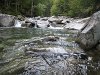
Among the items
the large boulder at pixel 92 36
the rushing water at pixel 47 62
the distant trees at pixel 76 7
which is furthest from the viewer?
the distant trees at pixel 76 7

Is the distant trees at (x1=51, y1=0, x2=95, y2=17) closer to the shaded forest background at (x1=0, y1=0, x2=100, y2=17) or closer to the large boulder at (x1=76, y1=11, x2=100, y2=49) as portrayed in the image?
the shaded forest background at (x1=0, y1=0, x2=100, y2=17)

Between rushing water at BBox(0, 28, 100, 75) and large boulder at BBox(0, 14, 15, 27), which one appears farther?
large boulder at BBox(0, 14, 15, 27)

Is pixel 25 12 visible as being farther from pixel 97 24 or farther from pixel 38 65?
pixel 38 65

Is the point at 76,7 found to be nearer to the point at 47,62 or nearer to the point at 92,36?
the point at 92,36

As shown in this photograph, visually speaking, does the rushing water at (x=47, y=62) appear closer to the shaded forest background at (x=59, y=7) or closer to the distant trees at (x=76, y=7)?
the shaded forest background at (x=59, y=7)

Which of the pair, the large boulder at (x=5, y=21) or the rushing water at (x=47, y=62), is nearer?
the rushing water at (x=47, y=62)

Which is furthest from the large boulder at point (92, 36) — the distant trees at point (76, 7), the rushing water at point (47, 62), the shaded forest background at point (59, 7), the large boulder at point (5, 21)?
the distant trees at point (76, 7)

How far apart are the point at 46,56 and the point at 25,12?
4490 centimetres

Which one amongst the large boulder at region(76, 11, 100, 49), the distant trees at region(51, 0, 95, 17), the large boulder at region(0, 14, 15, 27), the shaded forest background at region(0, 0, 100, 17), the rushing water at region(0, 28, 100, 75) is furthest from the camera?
the distant trees at region(51, 0, 95, 17)

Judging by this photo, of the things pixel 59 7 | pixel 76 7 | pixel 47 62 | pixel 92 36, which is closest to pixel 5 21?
pixel 92 36

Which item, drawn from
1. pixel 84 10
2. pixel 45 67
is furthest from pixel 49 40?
pixel 84 10

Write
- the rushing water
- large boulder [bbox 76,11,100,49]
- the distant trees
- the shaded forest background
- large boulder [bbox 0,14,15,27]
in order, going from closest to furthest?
the rushing water
large boulder [bbox 76,11,100,49]
large boulder [bbox 0,14,15,27]
the shaded forest background
the distant trees

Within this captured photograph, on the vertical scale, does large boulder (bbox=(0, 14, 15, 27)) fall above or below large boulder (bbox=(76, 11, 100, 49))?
below

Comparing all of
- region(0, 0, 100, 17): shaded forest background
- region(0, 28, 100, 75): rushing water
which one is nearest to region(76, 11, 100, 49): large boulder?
region(0, 28, 100, 75): rushing water
